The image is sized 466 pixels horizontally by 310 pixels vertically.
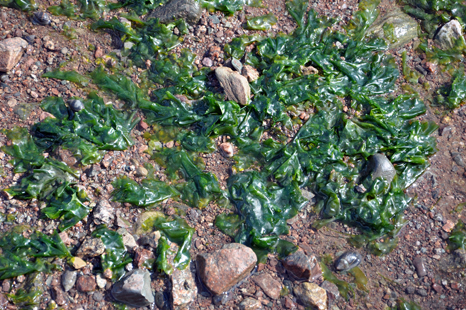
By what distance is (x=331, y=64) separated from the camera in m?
3.34

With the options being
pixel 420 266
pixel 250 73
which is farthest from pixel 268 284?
pixel 250 73

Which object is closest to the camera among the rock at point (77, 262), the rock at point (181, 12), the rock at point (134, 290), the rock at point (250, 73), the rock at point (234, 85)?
the rock at point (134, 290)

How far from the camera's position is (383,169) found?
9.53ft

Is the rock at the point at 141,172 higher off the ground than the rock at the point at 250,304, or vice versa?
the rock at the point at 141,172

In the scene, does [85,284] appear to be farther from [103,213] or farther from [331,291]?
[331,291]

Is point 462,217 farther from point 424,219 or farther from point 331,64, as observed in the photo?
point 331,64

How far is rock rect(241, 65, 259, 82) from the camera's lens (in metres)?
3.17

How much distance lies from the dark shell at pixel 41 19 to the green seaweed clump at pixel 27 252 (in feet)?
6.37

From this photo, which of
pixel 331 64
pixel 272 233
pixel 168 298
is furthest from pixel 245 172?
pixel 331 64

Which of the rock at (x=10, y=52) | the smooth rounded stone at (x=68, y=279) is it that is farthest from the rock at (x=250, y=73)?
the smooth rounded stone at (x=68, y=279)

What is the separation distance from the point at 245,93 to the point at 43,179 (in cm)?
174

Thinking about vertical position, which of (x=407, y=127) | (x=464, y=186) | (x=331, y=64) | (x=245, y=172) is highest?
(x=331, y=64)

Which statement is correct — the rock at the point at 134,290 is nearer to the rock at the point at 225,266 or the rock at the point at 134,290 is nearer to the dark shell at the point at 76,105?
the rock at the point at 225,266

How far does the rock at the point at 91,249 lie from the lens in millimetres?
2441
